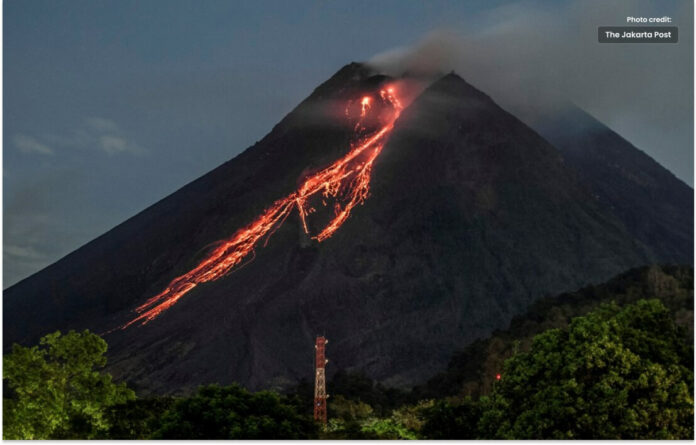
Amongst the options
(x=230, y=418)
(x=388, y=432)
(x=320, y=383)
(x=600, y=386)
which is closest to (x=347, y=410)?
(x=320, y=383)

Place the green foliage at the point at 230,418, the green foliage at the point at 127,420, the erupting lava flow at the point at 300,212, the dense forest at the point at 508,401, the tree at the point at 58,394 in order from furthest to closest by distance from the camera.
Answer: the erupting lava flow at the point at 300,212 < the green foliage at the point at 127,420 < the tree at the point at 58,394 < the green foliage at the point at 230,418 < the dense forest at the point at 508,401

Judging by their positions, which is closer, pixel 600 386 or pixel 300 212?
pixel 600 386

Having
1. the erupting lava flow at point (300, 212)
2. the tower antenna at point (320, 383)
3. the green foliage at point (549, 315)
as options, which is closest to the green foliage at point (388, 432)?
the tower antenna at point (320, 383)

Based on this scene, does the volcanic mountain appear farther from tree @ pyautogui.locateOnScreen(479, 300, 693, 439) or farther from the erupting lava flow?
tree @ pyautogui.locateOnScreen(479, 300, 693, 439)

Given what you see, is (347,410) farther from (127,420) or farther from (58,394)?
(58,394)

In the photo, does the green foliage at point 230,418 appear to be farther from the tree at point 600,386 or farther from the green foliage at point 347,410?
the green foliage at point 347,410

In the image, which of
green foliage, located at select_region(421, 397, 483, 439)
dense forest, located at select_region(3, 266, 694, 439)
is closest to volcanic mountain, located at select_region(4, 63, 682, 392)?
dense forest, located at select_region(3, 266, 694, 439)
